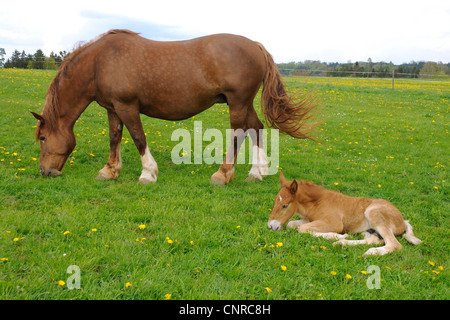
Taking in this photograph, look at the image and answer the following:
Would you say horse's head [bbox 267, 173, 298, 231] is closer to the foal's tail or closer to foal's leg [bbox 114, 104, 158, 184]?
the foal's tail

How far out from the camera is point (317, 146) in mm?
11094

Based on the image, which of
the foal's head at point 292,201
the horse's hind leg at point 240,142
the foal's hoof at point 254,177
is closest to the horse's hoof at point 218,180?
the horse's hind leg at point 240,142

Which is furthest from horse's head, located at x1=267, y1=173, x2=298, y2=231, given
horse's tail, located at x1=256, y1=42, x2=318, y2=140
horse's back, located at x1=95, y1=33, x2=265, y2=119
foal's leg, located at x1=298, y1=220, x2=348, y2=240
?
horse's back, located at x1=95, y1=33, x2=265, y2=119

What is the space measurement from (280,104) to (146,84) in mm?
2843

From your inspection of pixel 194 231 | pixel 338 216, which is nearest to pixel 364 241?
pixel 338 216

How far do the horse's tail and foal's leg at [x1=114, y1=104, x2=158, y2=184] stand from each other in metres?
2.69

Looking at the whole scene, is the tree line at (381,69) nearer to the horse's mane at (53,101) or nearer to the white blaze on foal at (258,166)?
the white blaze on foal at (258,166)

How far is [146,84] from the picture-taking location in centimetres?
680

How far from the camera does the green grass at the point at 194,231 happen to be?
3.62 m

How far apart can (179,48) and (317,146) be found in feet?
19.7

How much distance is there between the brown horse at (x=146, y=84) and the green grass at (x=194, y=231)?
76 cm

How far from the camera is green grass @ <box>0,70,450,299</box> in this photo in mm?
3619

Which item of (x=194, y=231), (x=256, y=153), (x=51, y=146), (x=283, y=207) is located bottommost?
(x=194, y=231)

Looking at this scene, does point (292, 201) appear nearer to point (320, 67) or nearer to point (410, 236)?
point (410, 236)
